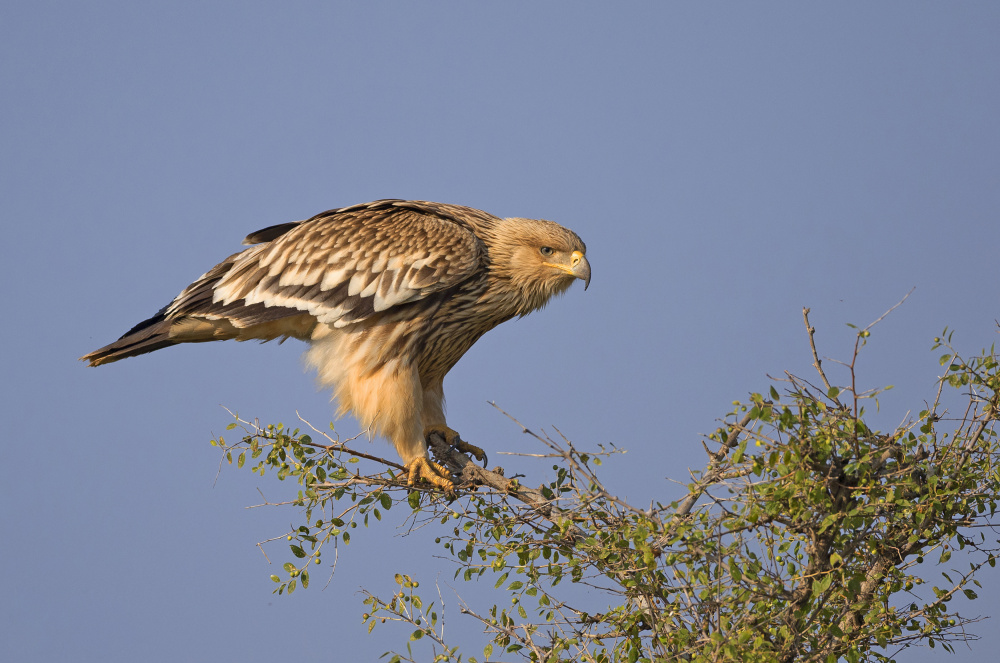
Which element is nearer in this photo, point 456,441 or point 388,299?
point 388,299

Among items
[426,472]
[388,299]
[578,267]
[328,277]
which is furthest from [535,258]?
[426,472]

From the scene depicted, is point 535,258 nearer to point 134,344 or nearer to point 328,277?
point 328,277

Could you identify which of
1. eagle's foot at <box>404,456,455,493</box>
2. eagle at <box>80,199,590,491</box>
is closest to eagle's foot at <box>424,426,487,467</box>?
eagle at <box>80,199,590,491</box>

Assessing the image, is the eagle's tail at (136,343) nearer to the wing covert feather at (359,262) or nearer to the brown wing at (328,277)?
the brown wing at (328,277)

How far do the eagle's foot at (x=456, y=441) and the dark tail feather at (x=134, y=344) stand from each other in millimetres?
1658

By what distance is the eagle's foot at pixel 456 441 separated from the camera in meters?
5.56

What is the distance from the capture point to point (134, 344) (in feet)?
17.4

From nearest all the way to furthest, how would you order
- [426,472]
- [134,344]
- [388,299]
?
[426,472] → [388,299] → [134,344]

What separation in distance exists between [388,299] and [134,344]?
1.55 metres

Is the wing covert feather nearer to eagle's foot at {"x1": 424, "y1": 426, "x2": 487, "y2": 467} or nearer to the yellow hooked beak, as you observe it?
the yellow hooked beak

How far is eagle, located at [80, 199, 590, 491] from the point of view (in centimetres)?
509

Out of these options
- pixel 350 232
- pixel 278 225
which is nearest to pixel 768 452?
pixel 350 232

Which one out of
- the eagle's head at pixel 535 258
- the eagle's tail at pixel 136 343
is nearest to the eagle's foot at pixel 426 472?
the eagle's head at pixel 535 258

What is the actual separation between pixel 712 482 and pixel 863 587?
0.84m
